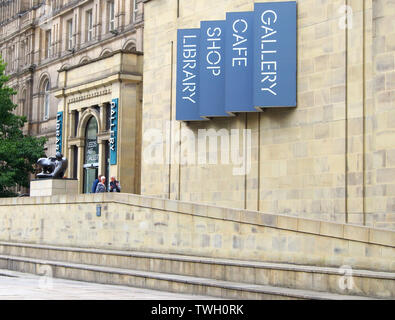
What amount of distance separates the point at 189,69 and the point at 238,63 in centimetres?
259

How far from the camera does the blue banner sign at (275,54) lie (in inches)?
875

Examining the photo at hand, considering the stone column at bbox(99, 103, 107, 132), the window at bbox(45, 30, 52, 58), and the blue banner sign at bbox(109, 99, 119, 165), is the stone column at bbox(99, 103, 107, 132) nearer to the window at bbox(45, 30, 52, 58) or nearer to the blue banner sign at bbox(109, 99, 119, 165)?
the blue banner sign at bbox(109, 99, 119, 165)

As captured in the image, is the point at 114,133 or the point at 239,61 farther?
the point at 114,133

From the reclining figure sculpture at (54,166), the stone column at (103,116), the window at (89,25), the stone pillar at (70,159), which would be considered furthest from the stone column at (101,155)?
the window at (89,25)

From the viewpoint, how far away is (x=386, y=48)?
18594 millimetres

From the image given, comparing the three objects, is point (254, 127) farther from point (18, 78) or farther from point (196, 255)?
point (18, 78)

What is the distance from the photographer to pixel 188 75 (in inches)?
1010

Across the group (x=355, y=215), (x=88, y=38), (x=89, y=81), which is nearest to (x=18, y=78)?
(x=88, y=38)

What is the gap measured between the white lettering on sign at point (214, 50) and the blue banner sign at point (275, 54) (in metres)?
1.80

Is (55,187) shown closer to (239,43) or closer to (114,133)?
(114,133)

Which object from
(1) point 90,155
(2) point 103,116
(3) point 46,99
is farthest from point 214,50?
(3) point 46,99
